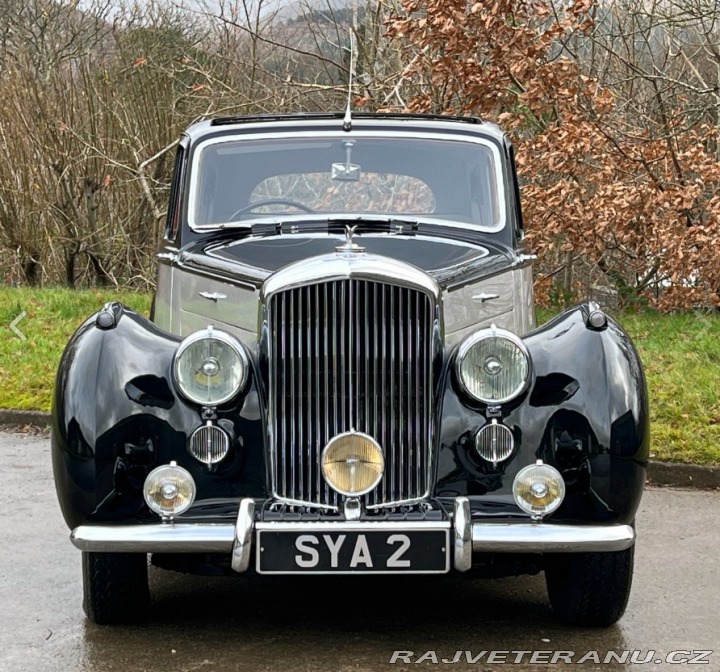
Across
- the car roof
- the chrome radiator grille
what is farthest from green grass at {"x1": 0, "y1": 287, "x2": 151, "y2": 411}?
the chrome radiator grille

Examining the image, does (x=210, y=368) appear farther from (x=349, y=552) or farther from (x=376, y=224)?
(x=376, y=224)

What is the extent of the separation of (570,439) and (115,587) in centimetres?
165

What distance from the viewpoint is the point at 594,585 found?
4227mm

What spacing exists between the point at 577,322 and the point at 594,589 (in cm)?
93

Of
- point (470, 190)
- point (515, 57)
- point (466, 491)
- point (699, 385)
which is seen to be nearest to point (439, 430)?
point (466, 491)

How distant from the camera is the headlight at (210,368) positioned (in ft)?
13.1

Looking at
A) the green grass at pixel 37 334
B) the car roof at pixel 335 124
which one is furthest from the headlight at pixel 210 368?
the green grass at pixel 37 334

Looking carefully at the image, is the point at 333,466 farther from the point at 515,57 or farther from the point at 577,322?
the point at 515,57

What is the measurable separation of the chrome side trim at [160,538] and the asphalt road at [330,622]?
41cm

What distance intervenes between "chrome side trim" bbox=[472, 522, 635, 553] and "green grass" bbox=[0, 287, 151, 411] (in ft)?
19.3

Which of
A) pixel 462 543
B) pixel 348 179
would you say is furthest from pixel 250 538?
pixel 348 179

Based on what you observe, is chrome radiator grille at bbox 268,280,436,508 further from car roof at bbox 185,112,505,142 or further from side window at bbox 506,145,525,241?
car roof at bbox 185,112,505,142

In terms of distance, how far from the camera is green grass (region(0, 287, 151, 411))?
9.39 m

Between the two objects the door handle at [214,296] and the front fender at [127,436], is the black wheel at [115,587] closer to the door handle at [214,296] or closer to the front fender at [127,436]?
the front fender at [127,436]
